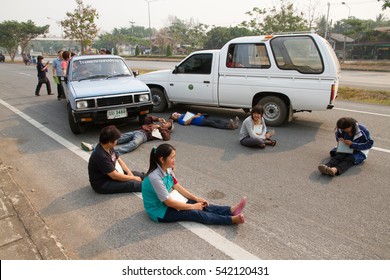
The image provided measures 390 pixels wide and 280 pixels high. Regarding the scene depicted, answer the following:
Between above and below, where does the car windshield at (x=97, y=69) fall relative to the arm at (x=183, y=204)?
above

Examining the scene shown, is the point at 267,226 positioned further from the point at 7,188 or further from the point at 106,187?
Answer: the point at 7,188

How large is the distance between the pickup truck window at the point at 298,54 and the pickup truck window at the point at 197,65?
1655mm

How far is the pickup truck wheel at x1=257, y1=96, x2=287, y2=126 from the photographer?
23.6 feet

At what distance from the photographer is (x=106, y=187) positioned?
Answer: 13.5 ft

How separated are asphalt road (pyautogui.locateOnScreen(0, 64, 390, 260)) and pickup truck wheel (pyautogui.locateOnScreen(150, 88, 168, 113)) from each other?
2.01 meters

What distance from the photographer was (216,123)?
743 centimetres

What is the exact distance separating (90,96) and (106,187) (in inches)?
118

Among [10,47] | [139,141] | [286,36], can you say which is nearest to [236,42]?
[286,36]

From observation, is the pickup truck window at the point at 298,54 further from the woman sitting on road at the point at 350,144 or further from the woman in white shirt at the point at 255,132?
the woman sitting on road at the point at 350,144

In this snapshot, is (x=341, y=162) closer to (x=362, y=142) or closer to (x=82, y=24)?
(x=362, y=142)

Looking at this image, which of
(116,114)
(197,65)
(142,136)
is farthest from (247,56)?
(116,114)

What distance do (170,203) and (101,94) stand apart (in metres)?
4.02

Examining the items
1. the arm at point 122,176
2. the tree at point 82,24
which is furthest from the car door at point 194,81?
the tree at point 82,24

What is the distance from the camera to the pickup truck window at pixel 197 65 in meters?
7.91
